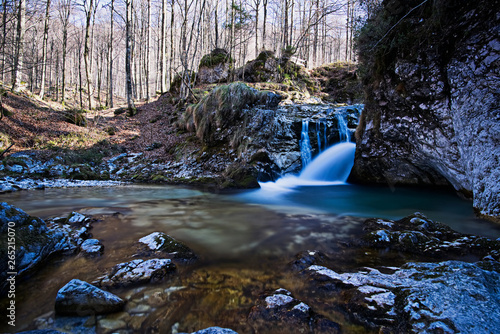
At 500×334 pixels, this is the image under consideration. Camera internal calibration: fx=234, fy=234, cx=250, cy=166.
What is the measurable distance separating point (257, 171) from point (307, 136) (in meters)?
3.14

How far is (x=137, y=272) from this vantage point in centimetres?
276

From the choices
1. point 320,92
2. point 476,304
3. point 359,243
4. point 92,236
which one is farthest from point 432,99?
point 320,92

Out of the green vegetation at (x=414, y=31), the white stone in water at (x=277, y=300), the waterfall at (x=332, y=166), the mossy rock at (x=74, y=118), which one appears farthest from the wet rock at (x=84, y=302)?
the mossy rock at (x=74, y=118)

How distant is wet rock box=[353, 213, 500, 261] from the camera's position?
3.33 m

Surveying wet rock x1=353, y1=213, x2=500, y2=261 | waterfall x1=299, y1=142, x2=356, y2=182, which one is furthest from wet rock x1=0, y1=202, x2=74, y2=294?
waterfall x1=299, y1=142, x2=356, y2=182

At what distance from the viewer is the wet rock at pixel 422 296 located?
6.05 ft

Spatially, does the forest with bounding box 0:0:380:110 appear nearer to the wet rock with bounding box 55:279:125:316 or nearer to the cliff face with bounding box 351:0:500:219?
the cliff face with bounding box 351:0:500:219

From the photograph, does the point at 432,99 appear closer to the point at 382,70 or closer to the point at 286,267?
the point at 382,70

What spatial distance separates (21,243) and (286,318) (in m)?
3.16

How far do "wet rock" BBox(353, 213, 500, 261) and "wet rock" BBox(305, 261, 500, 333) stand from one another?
30.8 inches

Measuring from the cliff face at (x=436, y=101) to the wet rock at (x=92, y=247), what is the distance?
694 centimetres

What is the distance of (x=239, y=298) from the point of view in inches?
98.0

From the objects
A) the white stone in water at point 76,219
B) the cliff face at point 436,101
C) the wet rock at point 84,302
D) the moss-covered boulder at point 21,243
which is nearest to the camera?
the wet rock at point 84,302

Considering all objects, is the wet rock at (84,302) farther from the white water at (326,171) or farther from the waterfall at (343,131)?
the waterfall at (343,131)
